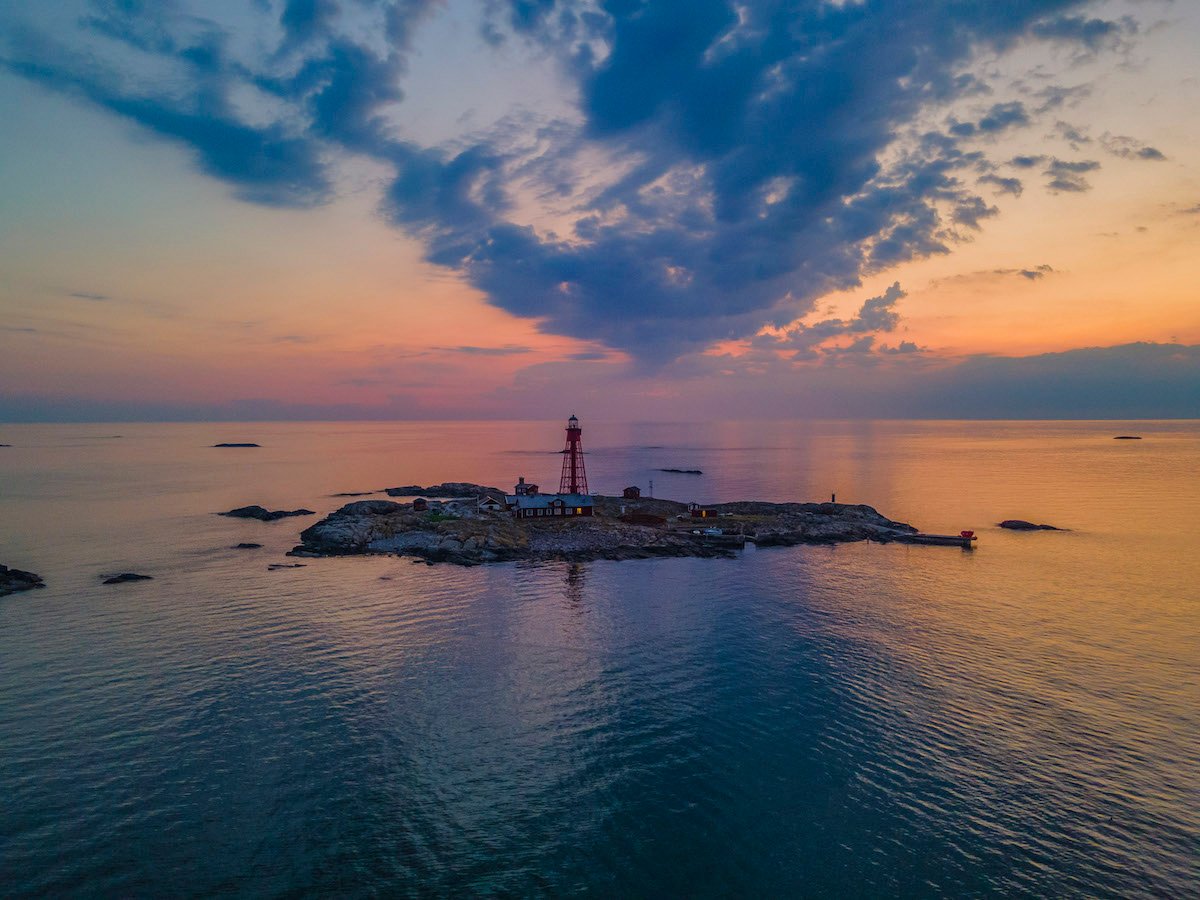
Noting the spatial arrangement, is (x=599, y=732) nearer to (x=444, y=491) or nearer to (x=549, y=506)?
(x=549, y=506)

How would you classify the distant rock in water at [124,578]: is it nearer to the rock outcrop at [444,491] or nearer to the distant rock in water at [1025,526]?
the rock outcrop at [444,491]

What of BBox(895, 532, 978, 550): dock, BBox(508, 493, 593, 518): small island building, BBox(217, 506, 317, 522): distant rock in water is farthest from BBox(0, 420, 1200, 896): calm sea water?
BBox(217, 506, 317, 522): distant rock in water

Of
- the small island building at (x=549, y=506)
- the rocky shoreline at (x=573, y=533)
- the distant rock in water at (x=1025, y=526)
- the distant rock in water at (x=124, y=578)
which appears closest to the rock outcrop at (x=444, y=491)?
the rocky shoreline at (x=573, y=533)

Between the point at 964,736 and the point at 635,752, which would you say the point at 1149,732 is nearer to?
the point at 964,736

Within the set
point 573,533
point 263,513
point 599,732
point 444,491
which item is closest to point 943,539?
point 573,533

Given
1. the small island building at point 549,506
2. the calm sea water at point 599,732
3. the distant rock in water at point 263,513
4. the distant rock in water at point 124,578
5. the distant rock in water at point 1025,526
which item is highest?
the small island building at point 549,506

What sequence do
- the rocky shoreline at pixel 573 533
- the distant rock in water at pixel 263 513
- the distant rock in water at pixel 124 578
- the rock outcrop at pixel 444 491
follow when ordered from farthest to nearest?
the rock outcrop at pixel 444 491, the distant rock in water at pixel 263 513, the rocky shoreline at pixel 573 533, the distant rock in water at pixel 124 578
